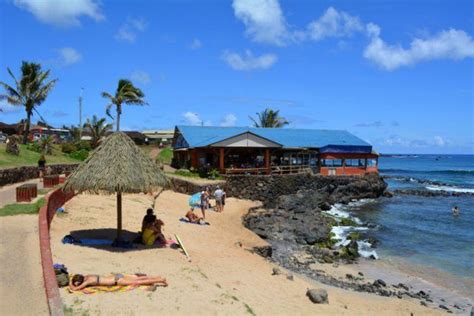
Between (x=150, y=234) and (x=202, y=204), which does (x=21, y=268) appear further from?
(x=202, y=204)

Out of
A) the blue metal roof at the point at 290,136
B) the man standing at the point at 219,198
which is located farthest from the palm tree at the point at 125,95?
the man standing at the point at 219,198

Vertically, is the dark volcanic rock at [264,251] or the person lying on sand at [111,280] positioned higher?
the person lying on sand at [111,280]

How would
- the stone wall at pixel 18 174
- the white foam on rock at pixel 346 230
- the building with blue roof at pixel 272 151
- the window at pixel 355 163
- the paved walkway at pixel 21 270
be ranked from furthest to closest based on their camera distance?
the window at pixel 355 163 → the building with blue roof at pixel 272 151 → the stone wall at pixel 18 174 → the white foam on rock at pixel 346 230 → the paved walkway at pixel 21 270

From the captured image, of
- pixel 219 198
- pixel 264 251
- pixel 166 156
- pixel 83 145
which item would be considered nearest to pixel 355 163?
pixel 219 198

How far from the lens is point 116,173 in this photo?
12812 mm

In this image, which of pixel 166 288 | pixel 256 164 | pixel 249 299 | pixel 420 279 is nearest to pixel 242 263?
pixel 249 299

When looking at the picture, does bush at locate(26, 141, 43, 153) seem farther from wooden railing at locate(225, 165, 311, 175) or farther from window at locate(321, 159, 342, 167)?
window at locate(321, 159, 342, 167)

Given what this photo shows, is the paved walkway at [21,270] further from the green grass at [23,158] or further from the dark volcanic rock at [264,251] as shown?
the green grass at [23,158]

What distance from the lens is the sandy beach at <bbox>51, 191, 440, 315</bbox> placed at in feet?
30.0

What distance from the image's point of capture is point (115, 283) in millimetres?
9633

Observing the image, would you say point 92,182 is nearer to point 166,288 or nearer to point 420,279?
point 166,288

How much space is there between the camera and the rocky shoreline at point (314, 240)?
15728mm

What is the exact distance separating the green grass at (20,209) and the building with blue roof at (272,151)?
2060 cm

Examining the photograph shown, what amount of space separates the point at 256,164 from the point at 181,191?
8957mm
